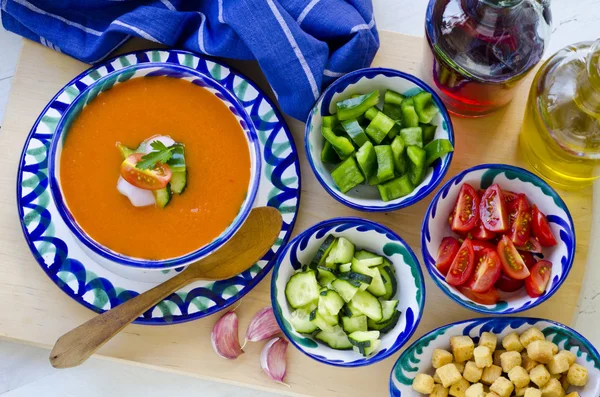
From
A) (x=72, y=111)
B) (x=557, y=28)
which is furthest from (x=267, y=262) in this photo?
(x=557, y=28)

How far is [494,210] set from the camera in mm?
1863

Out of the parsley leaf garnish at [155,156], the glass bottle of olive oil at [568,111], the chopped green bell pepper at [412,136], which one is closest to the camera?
the parsley leaf garnish at [155,156]

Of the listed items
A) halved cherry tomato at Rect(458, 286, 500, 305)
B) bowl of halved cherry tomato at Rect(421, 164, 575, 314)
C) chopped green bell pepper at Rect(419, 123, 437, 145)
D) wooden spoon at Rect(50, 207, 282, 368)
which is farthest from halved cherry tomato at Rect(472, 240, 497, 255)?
wooden spoon at Rect(50, 207, 282, 368)

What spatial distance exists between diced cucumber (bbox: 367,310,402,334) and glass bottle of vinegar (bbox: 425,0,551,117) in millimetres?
640

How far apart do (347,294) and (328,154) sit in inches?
15.6

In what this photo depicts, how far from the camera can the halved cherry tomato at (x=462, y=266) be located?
1.83 meters

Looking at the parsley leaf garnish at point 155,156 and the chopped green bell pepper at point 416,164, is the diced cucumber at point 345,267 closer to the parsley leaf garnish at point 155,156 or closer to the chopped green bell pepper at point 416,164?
the chopped green bell pepper at point 416,164

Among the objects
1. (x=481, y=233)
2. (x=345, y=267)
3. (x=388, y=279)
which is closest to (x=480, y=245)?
(x=481, y=233)

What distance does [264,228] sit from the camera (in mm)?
1873

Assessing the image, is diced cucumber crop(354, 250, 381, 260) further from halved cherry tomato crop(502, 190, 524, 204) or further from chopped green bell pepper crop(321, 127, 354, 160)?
halved cherry tomato crop(502, 190, 524, 204)

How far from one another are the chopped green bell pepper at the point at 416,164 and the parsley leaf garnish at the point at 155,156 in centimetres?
64

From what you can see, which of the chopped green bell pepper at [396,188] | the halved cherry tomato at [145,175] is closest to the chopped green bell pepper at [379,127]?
the chopped green bell pepper at [396,188]

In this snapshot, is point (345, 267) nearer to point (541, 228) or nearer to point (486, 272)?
point (486, 272)

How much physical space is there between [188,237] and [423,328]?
2.39ft
